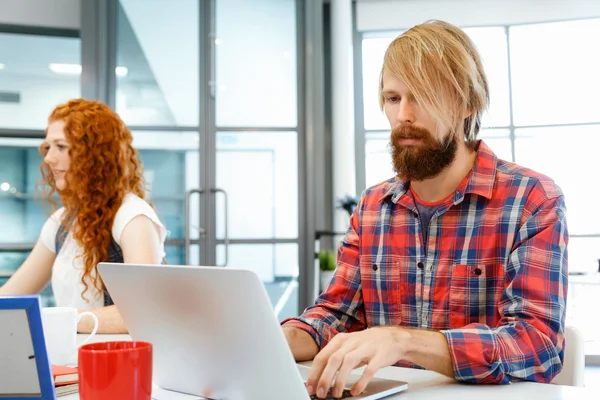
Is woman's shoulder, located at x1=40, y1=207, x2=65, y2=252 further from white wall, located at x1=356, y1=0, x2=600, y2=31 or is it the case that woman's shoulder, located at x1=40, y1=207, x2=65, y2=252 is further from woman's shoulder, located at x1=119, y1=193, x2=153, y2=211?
white wall, located at x1=356, y1=0, x2=600, y2=31

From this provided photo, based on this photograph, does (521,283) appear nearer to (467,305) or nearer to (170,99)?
(467,305)

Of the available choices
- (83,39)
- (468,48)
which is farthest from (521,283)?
(83,39)

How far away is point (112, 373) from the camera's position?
596 millimetres

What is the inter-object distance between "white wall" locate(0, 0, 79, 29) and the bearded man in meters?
3.38

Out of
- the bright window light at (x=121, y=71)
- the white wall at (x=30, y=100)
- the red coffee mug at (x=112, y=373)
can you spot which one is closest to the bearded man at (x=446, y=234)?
the red coffee mug at (x=112, y=373)

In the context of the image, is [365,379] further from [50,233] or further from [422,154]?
[50,233]

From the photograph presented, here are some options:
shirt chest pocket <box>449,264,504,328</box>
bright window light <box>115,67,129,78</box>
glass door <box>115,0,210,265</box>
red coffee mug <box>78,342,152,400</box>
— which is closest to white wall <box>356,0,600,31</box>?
glass door <box>115,0,210,265</box>

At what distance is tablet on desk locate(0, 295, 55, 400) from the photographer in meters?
0.61

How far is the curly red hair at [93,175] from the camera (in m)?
1.68

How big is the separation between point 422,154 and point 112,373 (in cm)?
75

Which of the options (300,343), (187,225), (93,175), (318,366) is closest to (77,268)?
(93,175)

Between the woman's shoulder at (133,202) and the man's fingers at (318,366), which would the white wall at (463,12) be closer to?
the woman's shoulder at (133,202)

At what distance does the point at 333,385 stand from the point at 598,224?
500 cm

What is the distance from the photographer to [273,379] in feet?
2.17
